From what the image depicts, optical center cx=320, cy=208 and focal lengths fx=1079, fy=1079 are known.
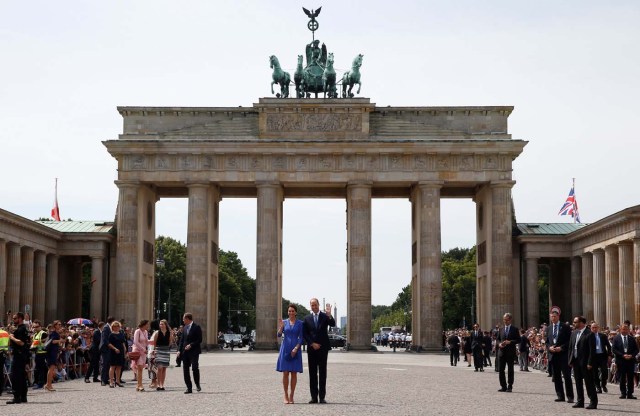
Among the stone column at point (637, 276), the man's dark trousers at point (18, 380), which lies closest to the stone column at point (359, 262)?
the stone column at point (637, 276)

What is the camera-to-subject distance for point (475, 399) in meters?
28.7

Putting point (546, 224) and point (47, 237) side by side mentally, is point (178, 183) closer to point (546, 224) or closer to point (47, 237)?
point (47, 237)

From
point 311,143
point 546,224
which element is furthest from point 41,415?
point 546,224

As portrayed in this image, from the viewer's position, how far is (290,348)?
2656cm

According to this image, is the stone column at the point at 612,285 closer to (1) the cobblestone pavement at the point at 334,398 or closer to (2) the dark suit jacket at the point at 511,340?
(1) the cobblestone pavement at the point at 334,398

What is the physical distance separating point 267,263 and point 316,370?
52.0 metres

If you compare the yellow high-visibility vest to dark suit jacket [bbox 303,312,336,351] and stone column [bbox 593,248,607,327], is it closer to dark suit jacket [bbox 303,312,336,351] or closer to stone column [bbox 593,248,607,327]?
dark suit jacket [bbox 303,312,336,351]

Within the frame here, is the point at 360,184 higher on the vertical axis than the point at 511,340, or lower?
higher

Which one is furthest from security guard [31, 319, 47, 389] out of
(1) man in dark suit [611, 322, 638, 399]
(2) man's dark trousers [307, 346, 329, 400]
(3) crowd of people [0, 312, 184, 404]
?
(1) man in dark suit [611, 322, 638, 399]

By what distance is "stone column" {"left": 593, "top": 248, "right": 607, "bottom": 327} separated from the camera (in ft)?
239

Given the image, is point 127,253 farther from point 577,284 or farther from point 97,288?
point 577,284

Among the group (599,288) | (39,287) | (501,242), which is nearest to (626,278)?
(599,288)

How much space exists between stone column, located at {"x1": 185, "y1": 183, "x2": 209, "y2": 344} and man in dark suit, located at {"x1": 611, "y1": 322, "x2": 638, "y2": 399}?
1888 inches

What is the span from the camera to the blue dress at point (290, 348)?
86.4ft
